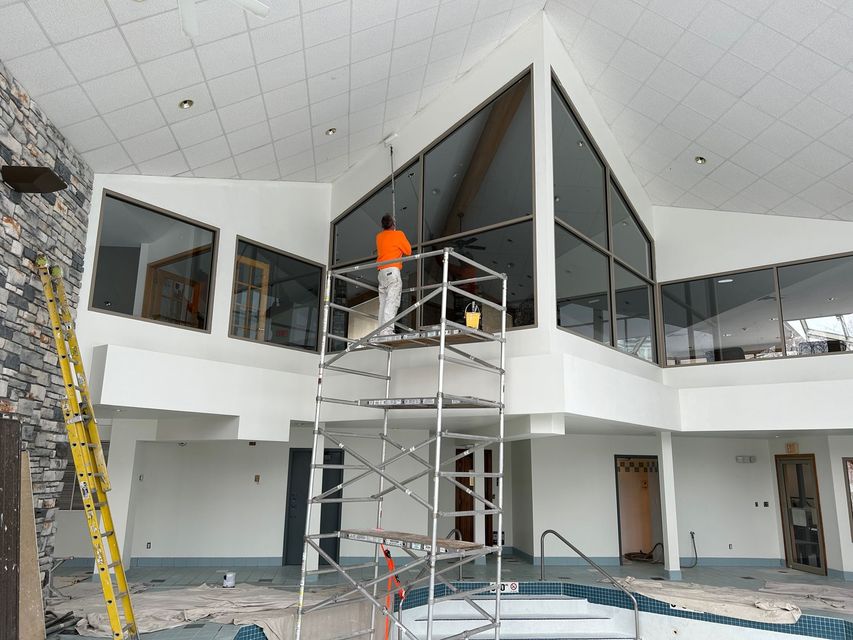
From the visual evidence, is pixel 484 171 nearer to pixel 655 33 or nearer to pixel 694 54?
pixel 655 33

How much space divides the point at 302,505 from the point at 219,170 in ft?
17.2

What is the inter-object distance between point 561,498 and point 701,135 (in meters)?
5.79

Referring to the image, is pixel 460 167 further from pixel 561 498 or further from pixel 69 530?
pixel 69 530

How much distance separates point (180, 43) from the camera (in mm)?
4816

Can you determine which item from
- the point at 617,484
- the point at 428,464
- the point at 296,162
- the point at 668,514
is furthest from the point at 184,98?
the point at 617,484

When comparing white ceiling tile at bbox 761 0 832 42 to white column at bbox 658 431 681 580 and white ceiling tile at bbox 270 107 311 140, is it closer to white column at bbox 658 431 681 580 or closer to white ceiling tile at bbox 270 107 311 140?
white ceiling tile at bbox 270 107 311 140

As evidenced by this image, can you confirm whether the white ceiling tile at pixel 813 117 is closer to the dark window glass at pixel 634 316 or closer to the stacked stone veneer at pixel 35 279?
the dark window glass at pixel 634 316

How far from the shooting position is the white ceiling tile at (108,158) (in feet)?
19.4

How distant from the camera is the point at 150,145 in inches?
239

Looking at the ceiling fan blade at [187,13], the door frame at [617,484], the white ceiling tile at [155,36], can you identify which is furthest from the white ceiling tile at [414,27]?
the door frame at [617,484]

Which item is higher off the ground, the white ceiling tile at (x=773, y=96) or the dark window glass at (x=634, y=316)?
the white ceiling tile at (x=773, y=96)

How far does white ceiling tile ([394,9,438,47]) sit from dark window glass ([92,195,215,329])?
319 centimetres

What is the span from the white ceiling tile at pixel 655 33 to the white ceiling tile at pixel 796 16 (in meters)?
0.86

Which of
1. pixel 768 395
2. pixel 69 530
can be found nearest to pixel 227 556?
pixel 69 530
